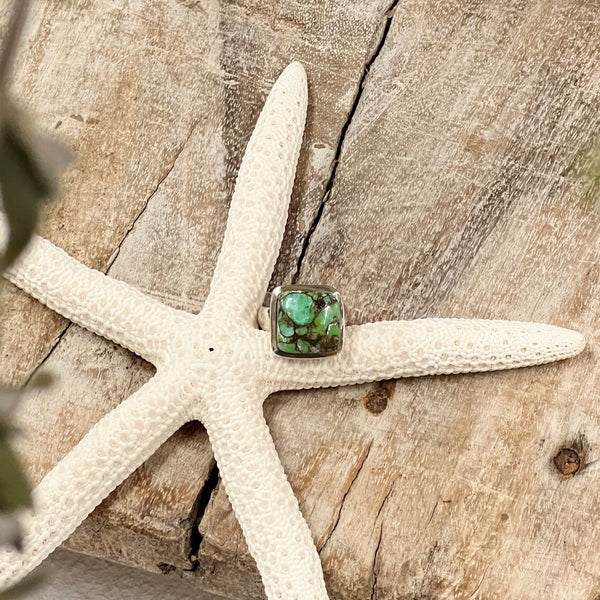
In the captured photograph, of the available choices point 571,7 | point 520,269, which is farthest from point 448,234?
point 571,7

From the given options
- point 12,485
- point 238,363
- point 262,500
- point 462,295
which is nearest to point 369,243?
point 462,295

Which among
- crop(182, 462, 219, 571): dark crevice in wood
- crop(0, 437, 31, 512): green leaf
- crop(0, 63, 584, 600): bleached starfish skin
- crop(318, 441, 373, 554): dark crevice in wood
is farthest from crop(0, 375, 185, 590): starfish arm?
A: crop(0, 437, 31, 512): green leaf

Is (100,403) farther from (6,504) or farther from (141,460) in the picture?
(6,504)

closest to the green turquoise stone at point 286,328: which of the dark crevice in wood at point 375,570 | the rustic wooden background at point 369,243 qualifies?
the rustic wooden background at point 369,243

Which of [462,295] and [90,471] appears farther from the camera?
[462,295]

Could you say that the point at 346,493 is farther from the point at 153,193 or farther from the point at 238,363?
the point at 153,193

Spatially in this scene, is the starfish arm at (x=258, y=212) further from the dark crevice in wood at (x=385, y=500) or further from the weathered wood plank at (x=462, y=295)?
the dark crevice in wood at (x=385, y=500)
